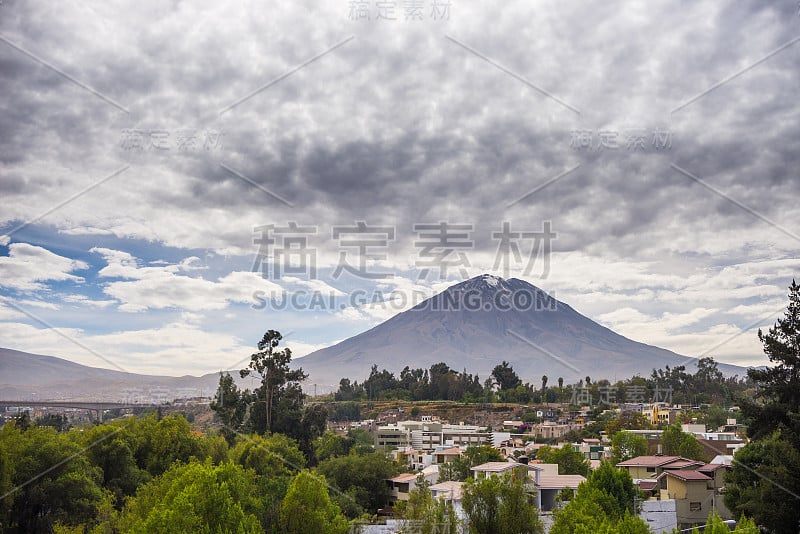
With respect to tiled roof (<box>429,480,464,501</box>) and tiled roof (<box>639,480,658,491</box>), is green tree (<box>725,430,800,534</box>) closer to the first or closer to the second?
tiled roof (<box>639,480,658,491</box>)

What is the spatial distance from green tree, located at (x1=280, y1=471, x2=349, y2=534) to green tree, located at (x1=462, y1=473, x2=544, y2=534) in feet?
14.2

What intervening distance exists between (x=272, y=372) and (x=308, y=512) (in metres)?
18.5

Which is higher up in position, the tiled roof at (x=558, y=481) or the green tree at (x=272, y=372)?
the green tree at (x=272, y=372)

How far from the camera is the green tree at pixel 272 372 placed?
39.9m

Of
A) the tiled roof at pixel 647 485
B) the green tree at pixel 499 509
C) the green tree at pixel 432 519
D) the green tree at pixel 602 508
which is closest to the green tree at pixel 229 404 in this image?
the green tree at pixel 432 519

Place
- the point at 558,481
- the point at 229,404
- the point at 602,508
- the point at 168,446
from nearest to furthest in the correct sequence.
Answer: the point at 602,508 < the point at 168,446 < the point at 558,481 < the point at 229,404

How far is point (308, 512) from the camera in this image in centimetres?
2259

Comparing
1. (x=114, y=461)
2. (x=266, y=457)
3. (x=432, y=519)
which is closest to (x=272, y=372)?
(x=266, y=457)

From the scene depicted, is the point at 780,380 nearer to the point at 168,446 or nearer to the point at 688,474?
the point at 688,474

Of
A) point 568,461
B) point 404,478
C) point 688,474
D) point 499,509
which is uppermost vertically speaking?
point 688,474

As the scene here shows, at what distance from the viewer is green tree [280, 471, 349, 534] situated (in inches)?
882

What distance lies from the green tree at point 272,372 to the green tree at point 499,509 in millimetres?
19474

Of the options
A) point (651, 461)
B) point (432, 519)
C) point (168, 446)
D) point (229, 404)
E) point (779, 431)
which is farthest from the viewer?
point (229, 404)

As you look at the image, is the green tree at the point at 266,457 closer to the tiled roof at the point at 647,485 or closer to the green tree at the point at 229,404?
the green tree at the point at 229,404
